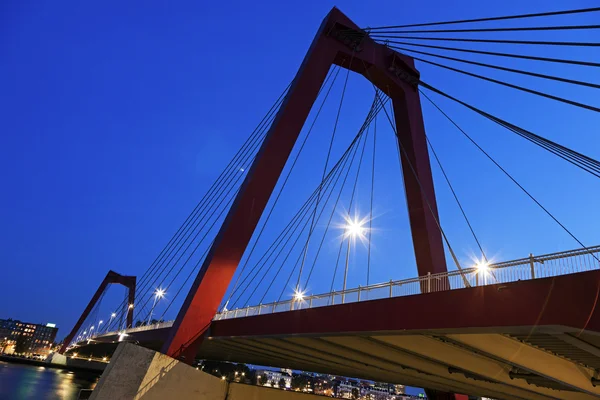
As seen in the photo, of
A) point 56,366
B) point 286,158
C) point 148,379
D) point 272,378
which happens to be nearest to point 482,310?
point 148,379

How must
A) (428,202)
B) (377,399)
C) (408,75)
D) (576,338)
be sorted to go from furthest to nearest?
(377,399) → (408,75) → (428,202) → (576,338)

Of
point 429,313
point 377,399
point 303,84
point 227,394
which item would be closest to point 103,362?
point 227,394

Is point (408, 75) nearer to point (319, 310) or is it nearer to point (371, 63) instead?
point (371, 63)

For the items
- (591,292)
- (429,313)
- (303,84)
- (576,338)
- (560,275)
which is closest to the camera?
(591,292)

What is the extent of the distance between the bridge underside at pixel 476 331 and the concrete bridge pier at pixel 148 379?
2.64 metres

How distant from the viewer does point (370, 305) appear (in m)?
12.8

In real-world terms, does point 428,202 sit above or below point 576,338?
above

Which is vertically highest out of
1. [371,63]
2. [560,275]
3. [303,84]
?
[371,63]

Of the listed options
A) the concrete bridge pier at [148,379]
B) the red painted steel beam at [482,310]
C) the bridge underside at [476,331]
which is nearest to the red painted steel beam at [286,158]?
the concrete bridge pier at [148,379]

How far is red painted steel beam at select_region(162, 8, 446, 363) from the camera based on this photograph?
750 inches

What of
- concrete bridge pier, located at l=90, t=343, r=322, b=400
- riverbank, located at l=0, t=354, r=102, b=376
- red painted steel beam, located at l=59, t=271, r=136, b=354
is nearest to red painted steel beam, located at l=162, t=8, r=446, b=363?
concrete bridge pier, located at l=90, t=343, r=322, b=400

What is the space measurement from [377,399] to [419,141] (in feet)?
557

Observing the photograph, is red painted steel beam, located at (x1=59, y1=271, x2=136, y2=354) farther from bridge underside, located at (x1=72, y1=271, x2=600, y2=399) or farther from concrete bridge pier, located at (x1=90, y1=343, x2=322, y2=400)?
bridge underside, located at (x1=72, y1=271, x2=600, y2=399)

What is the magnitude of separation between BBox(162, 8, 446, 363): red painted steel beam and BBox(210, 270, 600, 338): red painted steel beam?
6.26 m
